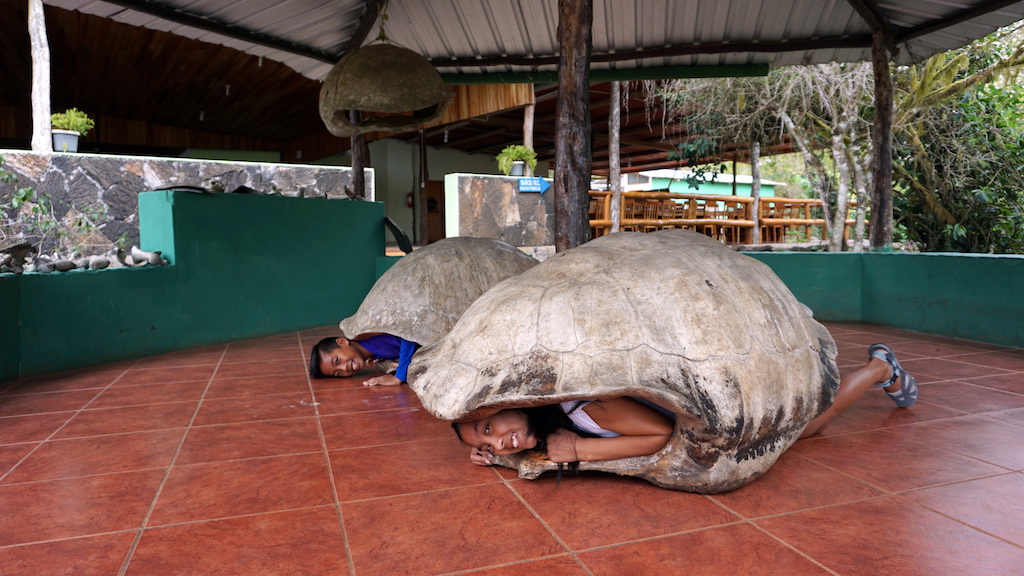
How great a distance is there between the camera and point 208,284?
232 inches

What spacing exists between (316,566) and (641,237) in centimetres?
187

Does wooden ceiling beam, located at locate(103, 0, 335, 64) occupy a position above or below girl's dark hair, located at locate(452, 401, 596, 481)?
above

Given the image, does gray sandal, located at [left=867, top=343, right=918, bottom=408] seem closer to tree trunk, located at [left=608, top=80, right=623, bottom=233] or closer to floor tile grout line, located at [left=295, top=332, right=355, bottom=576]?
floor tile grout line, located at [left=295, top=332, right=355, bottom=576]

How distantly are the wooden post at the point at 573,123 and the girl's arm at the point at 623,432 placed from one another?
91.5 inches

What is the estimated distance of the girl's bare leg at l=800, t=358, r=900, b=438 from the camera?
3.05 m

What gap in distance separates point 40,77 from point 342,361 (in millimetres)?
6655

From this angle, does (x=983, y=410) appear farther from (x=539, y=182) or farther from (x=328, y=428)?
(x=539, y=182)

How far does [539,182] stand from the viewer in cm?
1168

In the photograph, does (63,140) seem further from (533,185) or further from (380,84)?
(533,185)

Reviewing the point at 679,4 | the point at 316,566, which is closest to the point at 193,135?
the point at 679,4

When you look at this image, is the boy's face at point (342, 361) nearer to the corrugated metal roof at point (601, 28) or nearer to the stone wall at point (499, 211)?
the corrugated metal roof at point (601, 28)

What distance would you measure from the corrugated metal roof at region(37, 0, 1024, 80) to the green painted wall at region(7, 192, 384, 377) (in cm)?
197

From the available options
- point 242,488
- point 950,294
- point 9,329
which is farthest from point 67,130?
point 950,294

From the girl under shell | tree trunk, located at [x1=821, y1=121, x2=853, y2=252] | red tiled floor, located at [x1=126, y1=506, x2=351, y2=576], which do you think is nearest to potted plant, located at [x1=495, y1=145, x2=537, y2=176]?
tree trunk, located at [x1=821, y1=121, x2=853, y2=252]
